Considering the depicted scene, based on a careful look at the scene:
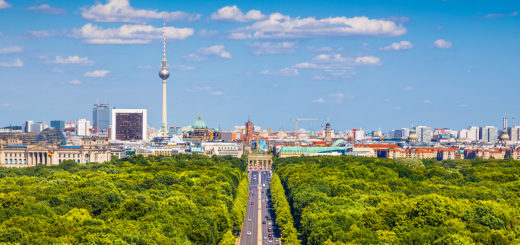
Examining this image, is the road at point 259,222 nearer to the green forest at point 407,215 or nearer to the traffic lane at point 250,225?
the traffic lane at point 250,225

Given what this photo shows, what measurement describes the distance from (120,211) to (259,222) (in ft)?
97.1

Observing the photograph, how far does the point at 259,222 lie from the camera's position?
345 feet

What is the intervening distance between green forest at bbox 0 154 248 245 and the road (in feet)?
6.70

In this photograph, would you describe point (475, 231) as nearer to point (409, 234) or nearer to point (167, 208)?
point (409, 234)

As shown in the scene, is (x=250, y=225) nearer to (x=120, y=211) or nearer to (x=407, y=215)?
(x=120, y=211)

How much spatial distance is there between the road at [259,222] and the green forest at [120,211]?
6.70ft

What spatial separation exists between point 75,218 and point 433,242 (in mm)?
28599

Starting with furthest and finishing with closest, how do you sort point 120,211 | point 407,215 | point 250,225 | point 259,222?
point 259,222, point 250,225, point 120,211, point 407,215

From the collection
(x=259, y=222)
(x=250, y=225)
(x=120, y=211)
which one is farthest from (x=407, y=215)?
(x=259, y=222)

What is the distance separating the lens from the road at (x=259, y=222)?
299 ft

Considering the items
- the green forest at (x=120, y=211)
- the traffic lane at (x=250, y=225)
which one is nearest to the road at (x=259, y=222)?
the traffic lane at (x=250, y=225)

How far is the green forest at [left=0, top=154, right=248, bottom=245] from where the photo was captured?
63562 millimetres

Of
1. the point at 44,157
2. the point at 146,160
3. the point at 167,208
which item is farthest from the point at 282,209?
the point at 44,157

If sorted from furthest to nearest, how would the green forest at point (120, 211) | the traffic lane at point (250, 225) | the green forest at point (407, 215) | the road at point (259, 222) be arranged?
the road at point (259, 222)
the traffic lane at point (250, 225)
the green forest at point (407, 215)
the green forest at point (120, 211)
